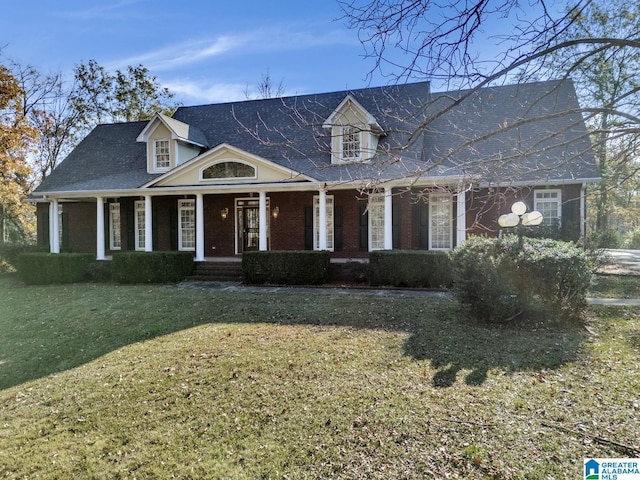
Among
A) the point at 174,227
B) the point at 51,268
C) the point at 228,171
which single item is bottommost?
the point at 51,268

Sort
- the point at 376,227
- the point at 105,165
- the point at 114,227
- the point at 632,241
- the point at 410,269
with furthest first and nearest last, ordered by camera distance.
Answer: the point at 632,241 < the point at 105,165 < the point at 114,227 < the point at 376,227 < the point at 410,269

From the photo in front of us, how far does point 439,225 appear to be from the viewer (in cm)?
1489

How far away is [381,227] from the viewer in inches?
603

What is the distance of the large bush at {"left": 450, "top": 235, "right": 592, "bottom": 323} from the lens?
23.2 ft

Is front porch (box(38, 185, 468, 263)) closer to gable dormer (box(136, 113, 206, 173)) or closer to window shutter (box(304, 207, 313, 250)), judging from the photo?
window shutter (box(304, 207, 313, 250))

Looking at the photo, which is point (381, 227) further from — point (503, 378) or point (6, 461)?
point (6, 461)

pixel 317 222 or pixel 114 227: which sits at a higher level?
pixel 317 222

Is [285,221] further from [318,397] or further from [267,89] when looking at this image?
[267,89]

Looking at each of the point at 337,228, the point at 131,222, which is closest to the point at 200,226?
the point at 131,222

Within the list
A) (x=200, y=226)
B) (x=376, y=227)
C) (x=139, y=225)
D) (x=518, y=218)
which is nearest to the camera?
(x=518, y=218)

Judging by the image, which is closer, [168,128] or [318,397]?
[318,397]

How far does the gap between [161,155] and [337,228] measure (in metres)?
8.65

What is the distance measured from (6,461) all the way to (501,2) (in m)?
6.41

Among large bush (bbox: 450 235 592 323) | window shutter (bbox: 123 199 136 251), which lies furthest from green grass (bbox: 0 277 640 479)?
window shutter (bbox: 123 199 136 251)
